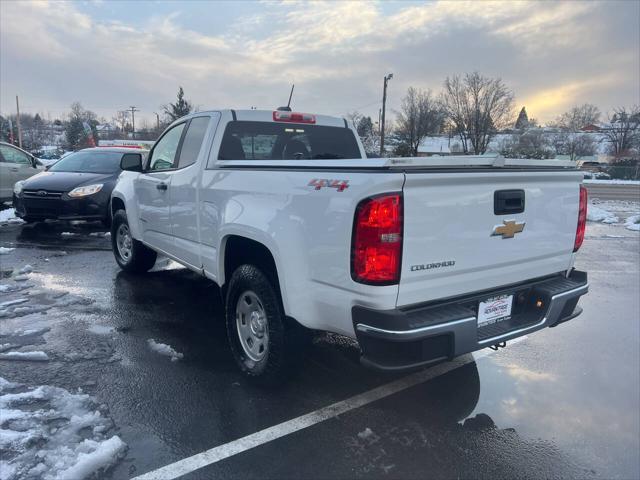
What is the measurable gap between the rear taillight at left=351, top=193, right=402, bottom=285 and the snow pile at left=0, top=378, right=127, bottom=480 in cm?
175

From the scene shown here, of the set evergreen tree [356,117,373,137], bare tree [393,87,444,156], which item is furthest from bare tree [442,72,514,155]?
evergreen tree [356,117,373,137]

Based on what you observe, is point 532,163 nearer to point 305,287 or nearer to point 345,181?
point 345,181

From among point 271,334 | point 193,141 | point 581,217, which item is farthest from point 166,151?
point 581,217

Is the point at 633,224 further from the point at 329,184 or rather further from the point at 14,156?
the point at 14,156

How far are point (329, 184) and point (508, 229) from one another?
118cm

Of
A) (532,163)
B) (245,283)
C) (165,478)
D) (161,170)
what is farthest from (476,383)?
(161,170)

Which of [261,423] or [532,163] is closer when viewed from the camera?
[261,423]

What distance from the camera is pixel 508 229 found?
2.96 m

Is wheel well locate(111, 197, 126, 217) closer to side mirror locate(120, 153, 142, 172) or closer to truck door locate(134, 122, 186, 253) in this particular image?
truck door locate(134, 122, 186, 253)

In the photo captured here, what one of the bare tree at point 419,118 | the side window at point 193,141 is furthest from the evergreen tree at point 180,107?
the side window at point 193,141

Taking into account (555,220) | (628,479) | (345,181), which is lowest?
(628,479)

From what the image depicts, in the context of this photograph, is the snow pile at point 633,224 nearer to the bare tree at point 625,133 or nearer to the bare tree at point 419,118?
the bare tree at point 419,118

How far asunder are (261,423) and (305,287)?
0.94 metres

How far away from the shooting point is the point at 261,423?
3029 mm
